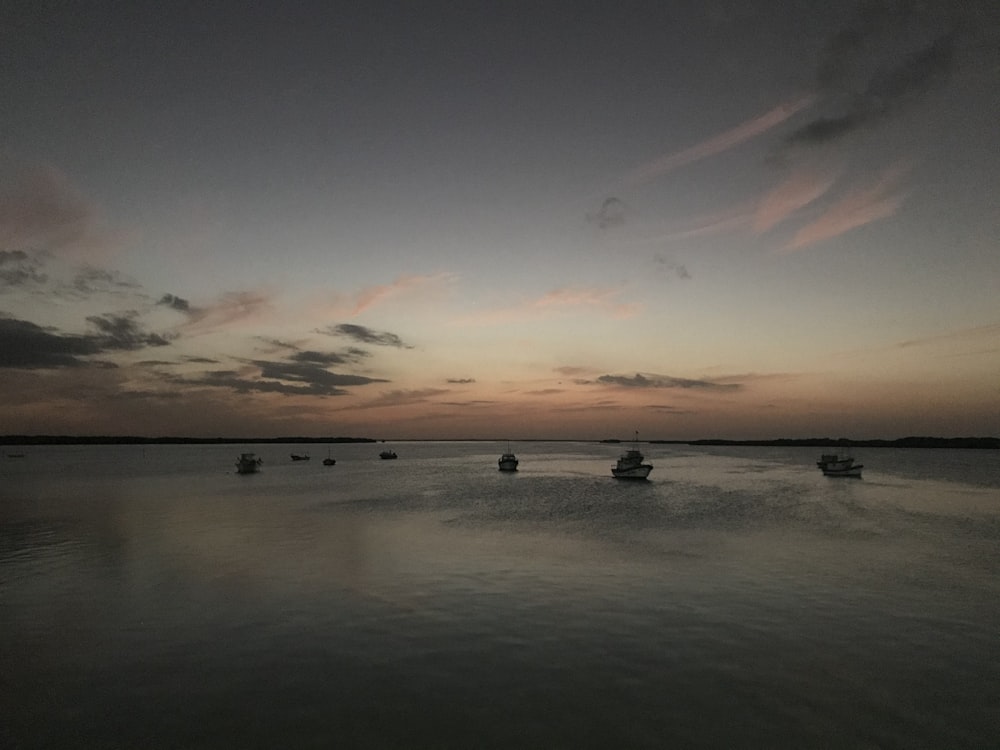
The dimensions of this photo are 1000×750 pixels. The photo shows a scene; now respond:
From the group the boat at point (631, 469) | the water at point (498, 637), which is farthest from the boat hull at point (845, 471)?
the water at point (498, 637)

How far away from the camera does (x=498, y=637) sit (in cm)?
1800

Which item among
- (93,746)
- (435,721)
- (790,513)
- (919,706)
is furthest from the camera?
(790,513)

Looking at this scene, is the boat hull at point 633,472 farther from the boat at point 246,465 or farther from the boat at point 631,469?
the boat at point 246,465

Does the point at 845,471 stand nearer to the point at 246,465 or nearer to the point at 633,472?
the point at 633,472

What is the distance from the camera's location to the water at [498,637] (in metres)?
12.5

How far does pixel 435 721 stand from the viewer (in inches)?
498

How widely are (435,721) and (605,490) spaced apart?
2480 inches

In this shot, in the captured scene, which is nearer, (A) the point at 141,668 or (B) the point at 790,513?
(A) the point at 141,668

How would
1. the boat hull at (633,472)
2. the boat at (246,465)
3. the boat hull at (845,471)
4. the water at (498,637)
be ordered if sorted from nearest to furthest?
1. the water at (498,637)
2. the boat hull at (633,472)
3. the boat hull at (845,471)
4. the boat at (246,465)

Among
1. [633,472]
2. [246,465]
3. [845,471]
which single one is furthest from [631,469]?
[246,465]

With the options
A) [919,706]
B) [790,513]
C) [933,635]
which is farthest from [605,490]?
[919,706]

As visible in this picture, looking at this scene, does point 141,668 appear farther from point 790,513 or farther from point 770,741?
point 790,513

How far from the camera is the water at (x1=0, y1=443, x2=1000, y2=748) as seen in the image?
12.5 meters

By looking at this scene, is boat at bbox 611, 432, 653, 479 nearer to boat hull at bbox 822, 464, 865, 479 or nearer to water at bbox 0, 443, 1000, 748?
boat hull at bbox 822, 464, 865, 479
